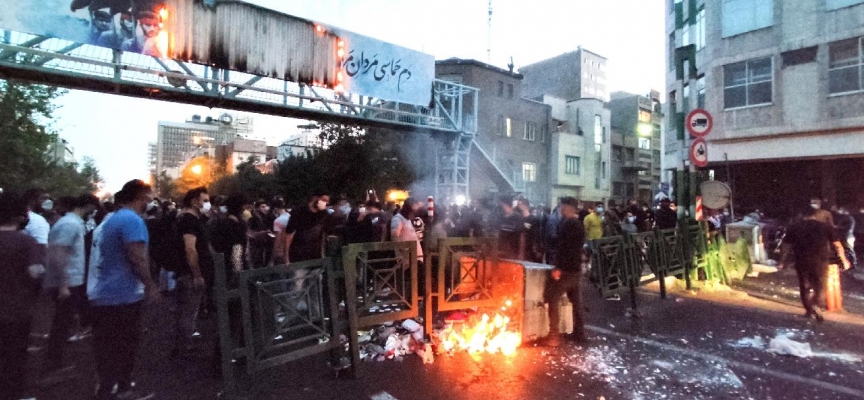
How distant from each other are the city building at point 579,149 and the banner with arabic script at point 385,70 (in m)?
20.8

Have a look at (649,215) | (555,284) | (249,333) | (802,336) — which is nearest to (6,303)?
(249,333)

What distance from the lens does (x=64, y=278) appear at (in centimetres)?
475

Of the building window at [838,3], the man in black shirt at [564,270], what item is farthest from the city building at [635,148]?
the man in black shirt at [564,270]

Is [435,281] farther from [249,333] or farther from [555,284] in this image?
[249,333]

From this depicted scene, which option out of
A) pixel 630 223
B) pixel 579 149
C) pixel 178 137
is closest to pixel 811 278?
pixel 630 223

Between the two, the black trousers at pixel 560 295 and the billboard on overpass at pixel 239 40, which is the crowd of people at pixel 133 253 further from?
the billboard on overpass at pixel 239 40

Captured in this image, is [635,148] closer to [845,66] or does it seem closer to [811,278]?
[845,66]

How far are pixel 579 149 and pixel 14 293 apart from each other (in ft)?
126

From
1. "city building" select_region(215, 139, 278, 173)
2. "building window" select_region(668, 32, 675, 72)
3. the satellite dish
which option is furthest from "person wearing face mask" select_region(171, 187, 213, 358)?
"city building" select_region(215, 139, 278, 173)

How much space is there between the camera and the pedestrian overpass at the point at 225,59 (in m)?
12.2

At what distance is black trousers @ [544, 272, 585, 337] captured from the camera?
6215 mm

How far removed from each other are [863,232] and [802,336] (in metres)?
13.5

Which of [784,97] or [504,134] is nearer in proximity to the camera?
[784,97]

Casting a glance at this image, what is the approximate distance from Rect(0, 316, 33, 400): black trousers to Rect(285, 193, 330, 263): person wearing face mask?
3287 mm
